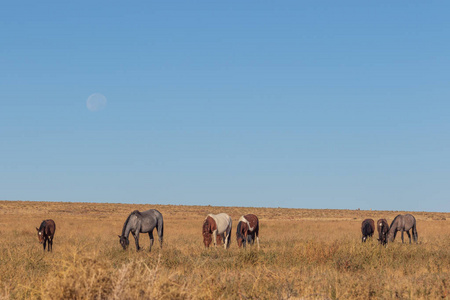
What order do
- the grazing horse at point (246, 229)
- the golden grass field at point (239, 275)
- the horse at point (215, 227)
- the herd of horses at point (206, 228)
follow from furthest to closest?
the grazing horse at point (246, 229) < the horse at point (215, 227) < the herd of horses at point (206, 228) < the golden grass field at point (239, 275)

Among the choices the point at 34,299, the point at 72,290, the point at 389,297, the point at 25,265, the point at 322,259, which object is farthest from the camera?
the point at 322,259

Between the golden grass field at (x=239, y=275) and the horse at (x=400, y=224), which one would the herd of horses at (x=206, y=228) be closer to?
the horse at (x=400, y=224)

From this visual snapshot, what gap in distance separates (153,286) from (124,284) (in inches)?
14.1

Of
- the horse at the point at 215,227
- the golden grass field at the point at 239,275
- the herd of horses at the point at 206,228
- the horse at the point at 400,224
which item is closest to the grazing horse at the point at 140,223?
the herd of horses at the point at 206,228

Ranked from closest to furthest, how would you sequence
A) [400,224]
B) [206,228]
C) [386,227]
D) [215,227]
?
[206,228], [215,227], [386,227], [400,224]

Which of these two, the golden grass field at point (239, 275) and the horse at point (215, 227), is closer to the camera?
the golden grass field at point (239, 275)

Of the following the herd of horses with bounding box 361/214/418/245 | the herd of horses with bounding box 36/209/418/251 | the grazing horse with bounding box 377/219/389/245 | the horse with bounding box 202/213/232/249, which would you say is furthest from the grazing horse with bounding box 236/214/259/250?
the grazing horse with bounding box 377/219/389/245

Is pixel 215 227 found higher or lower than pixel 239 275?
higher

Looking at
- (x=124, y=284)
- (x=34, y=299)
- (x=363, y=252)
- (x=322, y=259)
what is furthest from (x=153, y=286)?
(x=363, y=252)

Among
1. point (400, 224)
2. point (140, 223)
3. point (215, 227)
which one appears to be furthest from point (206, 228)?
point (400, 224)

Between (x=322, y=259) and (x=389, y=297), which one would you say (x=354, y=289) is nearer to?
(x=389, y=297)

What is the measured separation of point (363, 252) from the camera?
13.4 m

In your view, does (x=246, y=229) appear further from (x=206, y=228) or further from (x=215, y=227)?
(x=206, y=228)

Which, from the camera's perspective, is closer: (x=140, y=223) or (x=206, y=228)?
(x=140, y=223)
